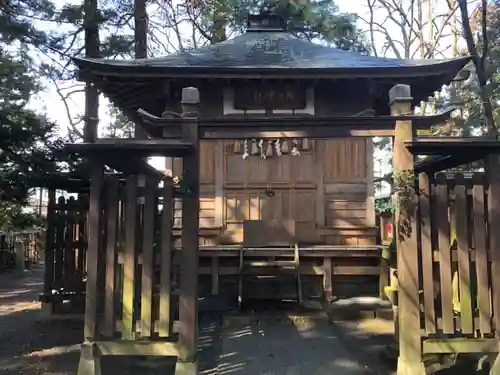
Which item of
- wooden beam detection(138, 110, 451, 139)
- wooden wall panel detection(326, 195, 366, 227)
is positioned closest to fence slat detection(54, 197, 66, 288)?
wooden beam detection(138, 110, 451, 139)

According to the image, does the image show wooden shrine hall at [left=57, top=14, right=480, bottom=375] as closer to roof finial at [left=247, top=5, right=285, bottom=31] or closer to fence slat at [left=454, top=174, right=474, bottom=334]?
roof finial at [left=247, top=5, right=285, bottom=31]

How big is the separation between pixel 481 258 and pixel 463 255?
7.2 inches

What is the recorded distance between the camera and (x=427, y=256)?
4.99m

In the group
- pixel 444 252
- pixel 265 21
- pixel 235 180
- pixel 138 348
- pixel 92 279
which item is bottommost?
pixel 138 348

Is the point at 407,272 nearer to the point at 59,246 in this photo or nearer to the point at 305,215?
the point at 305,215

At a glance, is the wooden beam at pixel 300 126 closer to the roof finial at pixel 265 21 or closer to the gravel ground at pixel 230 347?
the gravel ground at pixel 230 347

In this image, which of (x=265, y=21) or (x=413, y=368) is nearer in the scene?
(x=413, y=368)

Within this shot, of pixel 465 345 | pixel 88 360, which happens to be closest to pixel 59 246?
pixel 88 360

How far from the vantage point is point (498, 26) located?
44.0 ft

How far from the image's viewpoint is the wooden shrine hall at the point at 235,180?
4.94 meters

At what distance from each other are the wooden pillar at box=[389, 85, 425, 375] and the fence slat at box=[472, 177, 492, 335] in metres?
0.63

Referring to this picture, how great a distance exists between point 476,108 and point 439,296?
974cm

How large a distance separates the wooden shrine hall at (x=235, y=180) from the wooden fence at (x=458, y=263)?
77cm

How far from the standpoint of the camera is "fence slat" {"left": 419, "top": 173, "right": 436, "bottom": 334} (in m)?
4.92
